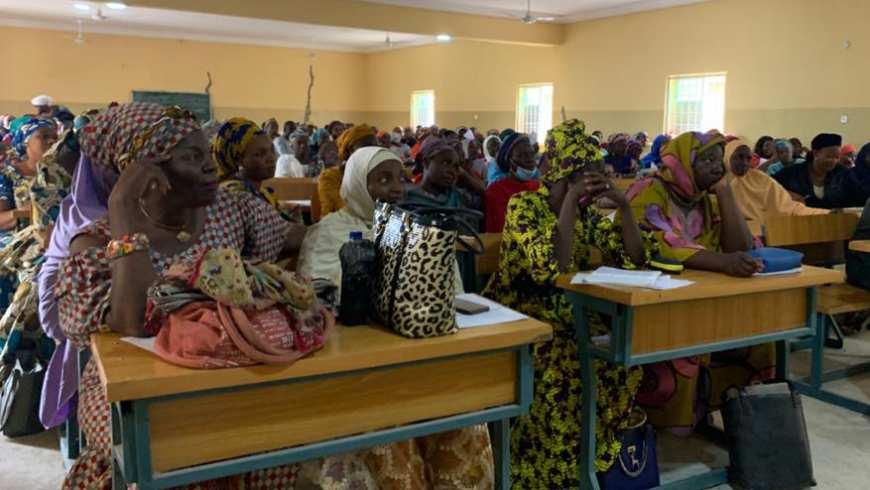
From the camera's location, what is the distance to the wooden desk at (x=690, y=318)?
2576mm

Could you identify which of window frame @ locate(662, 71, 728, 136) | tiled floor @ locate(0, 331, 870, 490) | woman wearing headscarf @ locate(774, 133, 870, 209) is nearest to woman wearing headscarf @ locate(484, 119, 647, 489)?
tiled floor @ locate(0, 331, 870, 490)

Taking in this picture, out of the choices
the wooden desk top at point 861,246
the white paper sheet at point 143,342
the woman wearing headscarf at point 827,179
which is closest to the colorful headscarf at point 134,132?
the white paper sheet at point 143,342

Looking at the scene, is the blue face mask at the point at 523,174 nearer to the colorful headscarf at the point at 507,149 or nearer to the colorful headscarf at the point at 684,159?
the colorful headscarf at the point at 507,149

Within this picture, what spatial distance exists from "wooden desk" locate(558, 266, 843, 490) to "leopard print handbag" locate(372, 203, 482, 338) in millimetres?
906

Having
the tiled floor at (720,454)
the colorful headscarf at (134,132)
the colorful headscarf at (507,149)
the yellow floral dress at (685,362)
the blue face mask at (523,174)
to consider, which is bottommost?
the tiled floor at (720,454)

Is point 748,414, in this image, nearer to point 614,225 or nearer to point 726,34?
point 614,225

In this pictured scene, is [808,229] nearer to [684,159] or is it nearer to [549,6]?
[684,159]

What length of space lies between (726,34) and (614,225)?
9880 mm

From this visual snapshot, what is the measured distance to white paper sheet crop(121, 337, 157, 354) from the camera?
5.48ft

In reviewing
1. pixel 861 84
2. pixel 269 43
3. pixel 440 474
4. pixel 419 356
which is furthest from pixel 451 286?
pixel 269 43

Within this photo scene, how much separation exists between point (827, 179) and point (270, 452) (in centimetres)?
535

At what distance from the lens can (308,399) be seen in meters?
1.72

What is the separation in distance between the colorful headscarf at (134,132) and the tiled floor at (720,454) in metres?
1.66

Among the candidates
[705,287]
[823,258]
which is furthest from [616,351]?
[823,258]
